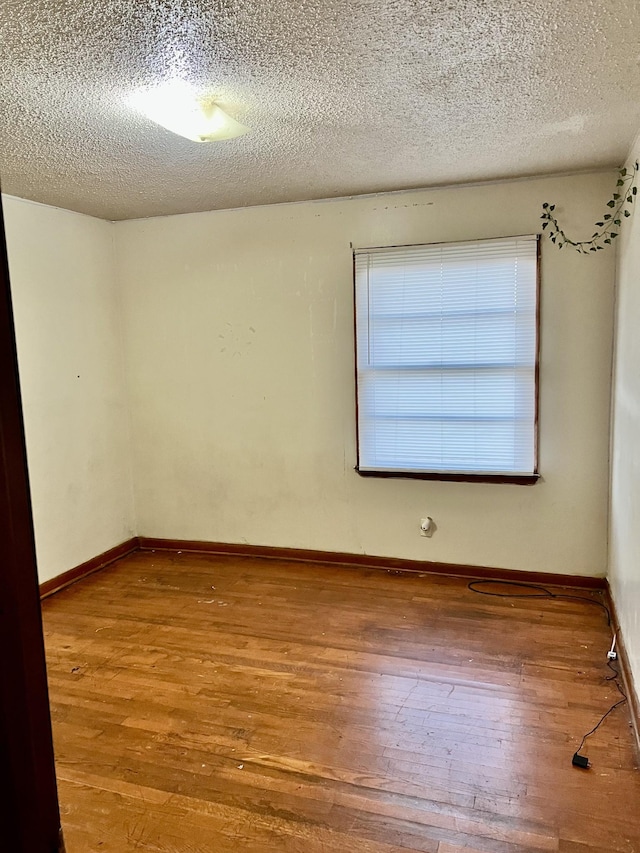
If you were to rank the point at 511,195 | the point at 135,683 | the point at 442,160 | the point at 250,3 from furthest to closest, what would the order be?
the point at 511,195 → the point at 442,160 → the point at 135,683 → the point at 250,3

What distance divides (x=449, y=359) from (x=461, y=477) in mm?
764

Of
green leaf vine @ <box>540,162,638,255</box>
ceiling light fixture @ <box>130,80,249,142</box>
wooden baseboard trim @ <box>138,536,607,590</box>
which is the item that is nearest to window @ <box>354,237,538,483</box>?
green leaf vine @ <box>540,162,638,255</box>

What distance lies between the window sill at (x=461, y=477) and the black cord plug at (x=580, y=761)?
177 cm

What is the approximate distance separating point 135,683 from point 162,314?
2.61 m

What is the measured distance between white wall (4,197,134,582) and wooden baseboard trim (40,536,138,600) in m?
0.05

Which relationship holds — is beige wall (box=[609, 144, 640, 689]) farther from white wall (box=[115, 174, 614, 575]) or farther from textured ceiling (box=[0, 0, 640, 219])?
textured ceiling (box=[0, 0, 640, 219])

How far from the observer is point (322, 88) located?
2180 mm

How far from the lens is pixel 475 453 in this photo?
3.73 m

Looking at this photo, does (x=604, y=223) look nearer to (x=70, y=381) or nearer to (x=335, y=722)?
(x=335, y=722)

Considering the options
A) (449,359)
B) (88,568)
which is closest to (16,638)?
(449,359)

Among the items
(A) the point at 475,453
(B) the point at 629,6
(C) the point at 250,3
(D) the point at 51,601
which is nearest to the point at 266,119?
(C) the point at 250,3

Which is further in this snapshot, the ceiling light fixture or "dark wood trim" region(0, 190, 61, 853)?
the ceiling light fixture

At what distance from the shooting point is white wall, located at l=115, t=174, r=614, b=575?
3.51m

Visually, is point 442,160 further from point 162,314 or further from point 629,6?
point 162,314
